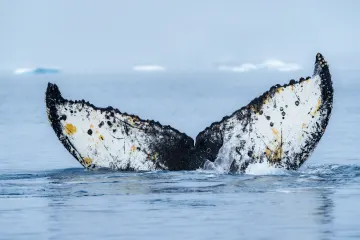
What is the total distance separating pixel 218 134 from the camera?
577 inches

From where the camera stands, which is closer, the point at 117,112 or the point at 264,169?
the point at 264,169

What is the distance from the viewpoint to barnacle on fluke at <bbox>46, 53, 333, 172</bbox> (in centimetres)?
1452

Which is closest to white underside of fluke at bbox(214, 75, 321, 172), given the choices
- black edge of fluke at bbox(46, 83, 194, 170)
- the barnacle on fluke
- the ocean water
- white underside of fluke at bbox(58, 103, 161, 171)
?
the barnacle on fluke

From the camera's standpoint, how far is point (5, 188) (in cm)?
1441

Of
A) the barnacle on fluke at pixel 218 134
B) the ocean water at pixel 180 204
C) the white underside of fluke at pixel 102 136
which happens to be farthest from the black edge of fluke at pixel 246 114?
the white underside of fluke at pixel 102 136

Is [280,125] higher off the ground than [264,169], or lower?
higher

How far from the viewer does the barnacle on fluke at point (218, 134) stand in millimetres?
14523

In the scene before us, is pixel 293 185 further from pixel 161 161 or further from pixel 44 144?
pixel 44 144

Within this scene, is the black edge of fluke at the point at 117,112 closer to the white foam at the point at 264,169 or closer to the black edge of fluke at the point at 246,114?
the black edge of fluke at the point at 246,114

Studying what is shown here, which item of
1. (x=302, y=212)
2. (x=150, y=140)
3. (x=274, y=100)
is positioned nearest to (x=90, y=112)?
(x=150, y=140)

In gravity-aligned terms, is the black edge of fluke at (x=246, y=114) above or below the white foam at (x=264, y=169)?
above

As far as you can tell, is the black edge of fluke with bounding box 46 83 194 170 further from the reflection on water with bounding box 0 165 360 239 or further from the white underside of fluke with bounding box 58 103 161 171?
the reflection on water with bounding box 0 165 360 239

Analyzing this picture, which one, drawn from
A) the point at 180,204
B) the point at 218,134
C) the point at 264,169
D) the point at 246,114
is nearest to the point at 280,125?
the point at 246,114

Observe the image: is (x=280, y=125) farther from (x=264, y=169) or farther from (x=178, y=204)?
(x=178, y=204)
